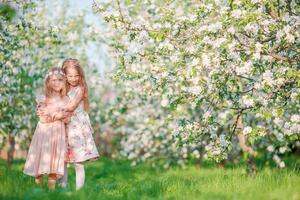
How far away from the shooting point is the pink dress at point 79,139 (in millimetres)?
8253

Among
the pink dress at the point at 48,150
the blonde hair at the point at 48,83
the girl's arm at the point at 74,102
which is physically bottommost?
the pink dress at the point at 48,150

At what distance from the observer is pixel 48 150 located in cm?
803

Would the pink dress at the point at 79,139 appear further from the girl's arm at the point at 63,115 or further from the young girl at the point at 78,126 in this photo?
the girl's arm at the point at 63,115

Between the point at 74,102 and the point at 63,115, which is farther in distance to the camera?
the point at 74,102

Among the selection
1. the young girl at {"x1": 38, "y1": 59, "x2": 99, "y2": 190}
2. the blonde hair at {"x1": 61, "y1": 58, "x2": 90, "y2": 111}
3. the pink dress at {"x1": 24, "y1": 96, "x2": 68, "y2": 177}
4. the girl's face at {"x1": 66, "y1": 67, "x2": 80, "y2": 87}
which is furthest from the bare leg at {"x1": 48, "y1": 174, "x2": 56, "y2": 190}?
the girl's face at {"x1": 66, "y1": 67, "x2": 80, "y2": 87}

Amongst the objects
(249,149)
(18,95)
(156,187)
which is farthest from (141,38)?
(18,95)

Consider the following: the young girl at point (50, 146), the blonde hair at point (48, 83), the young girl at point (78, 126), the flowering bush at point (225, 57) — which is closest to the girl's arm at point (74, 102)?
the young girl at point (78, 126)

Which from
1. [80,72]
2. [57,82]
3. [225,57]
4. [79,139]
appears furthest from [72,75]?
[225,57]

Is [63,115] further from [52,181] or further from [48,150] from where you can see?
[52,181]

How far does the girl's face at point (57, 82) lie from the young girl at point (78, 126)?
177 millimetres

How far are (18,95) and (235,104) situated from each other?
7405 mm

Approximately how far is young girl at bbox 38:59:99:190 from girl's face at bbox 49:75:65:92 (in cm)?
18

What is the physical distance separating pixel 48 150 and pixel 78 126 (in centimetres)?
59

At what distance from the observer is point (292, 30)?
24.1 ft
